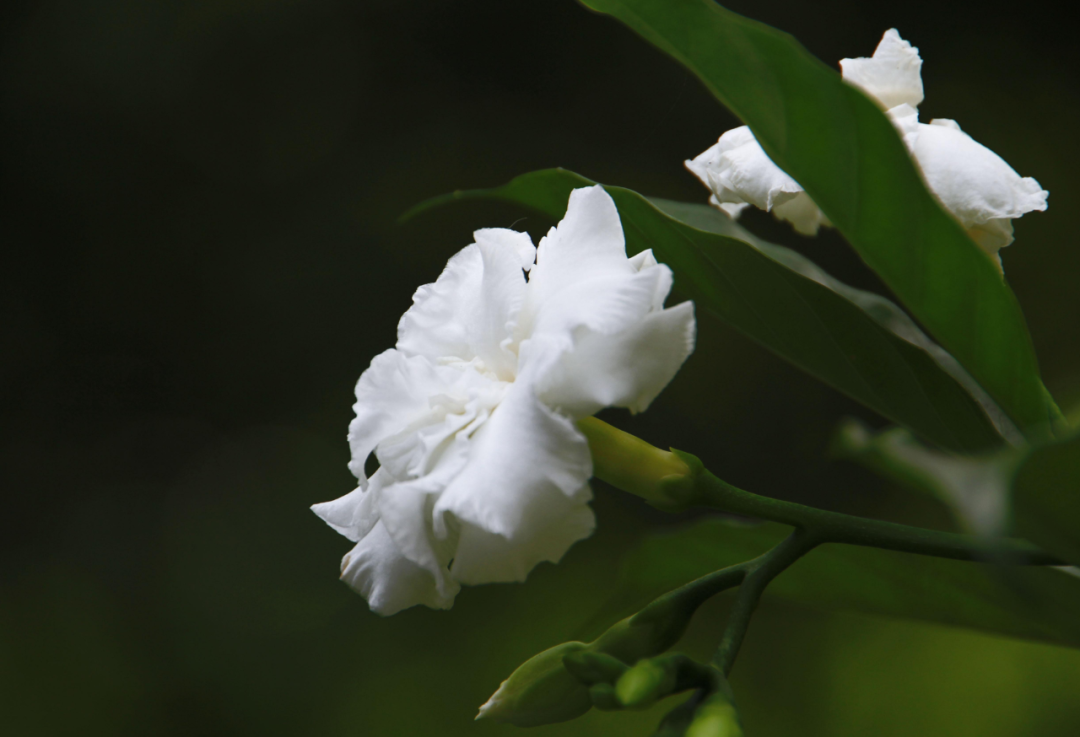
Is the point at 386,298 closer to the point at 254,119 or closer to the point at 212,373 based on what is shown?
the point at 212,373

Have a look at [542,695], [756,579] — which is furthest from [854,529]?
[542,695]

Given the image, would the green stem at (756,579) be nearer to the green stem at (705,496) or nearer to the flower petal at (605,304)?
the green stem at (705,496)

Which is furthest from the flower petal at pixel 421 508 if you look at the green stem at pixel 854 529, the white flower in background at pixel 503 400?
the green stem at pixel 854 529

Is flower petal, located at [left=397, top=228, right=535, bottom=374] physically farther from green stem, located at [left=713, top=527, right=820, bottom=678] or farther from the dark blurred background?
the dark blurred background

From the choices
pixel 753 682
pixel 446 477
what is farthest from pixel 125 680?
pixel 446 477

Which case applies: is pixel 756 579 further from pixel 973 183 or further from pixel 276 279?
pixel 276 279

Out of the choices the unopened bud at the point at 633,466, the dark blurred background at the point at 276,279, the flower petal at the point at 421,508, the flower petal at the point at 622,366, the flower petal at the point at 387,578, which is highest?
the flower petal at the point at 622,366
